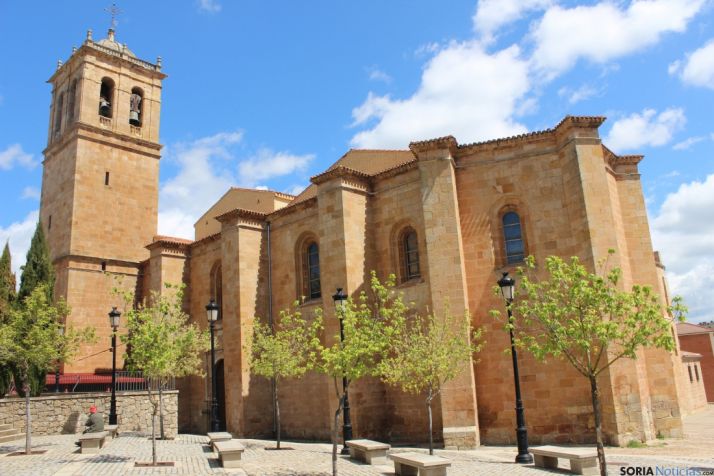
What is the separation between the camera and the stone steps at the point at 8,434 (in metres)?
17.3

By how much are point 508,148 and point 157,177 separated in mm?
20881

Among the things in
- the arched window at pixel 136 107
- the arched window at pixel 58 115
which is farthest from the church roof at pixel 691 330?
the arched window at pixel 58 115

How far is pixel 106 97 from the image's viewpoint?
103 feet

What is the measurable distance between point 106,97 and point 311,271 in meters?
17.5

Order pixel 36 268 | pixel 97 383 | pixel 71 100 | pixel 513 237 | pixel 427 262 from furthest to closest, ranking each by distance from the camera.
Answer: pixel 71 100 → pixel 97 383 → pixel 36 268 → pixel 427 262 → pixel 513 237

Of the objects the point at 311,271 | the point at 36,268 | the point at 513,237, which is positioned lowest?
the point at 513,237

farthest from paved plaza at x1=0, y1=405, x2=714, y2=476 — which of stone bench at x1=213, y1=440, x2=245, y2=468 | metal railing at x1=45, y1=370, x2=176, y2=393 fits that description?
metal railing at x1=45, y1=370, x2=176, y2=393

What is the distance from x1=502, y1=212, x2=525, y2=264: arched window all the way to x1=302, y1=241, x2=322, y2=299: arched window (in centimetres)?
746

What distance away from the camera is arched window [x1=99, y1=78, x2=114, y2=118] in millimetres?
30641

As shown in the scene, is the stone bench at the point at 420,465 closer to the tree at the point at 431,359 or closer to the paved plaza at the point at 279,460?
the paved plaza at the point at 279,460

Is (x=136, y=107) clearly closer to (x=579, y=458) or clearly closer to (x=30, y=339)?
(x=30, y=339)

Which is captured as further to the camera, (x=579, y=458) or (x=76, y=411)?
(x=76, y=411)

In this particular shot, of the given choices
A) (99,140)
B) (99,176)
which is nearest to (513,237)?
(99,176)

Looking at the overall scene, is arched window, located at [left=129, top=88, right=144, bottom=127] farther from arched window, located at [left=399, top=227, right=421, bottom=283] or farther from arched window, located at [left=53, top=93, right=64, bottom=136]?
arched window, located at [left=399, top=227, right=421, bottom=283]
